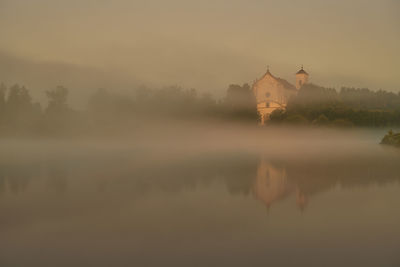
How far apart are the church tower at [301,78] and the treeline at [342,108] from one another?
528 millimetres

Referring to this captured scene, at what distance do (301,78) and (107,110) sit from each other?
1551 centimetres

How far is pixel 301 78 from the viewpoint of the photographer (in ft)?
91.2

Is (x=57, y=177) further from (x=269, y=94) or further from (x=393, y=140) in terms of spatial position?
(x=269, y=94)

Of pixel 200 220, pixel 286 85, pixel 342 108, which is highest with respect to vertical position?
pixel 286 85

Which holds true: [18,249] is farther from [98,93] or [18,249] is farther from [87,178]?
[98,93]

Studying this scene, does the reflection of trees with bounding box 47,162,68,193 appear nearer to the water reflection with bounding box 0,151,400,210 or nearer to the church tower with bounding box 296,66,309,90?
the water reflection with bounding box 0,151,400,210

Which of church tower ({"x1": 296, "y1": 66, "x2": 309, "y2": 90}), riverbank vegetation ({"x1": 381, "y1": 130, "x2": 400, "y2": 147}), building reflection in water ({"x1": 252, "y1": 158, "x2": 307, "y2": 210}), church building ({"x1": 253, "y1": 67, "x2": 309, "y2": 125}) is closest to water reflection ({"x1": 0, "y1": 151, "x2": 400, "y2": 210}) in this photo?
building reflection in water ({"x1": 252, "y1": 158, "x2": 307, "y2": 210})

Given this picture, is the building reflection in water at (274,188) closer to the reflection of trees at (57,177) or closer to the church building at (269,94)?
the reflection of trees at (57,177)

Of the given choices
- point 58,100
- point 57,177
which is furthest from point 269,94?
point 57,177

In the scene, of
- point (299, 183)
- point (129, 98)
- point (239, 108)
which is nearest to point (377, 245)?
point (299, 183)

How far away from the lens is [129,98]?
30.8 meters

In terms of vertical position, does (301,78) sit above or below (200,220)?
above

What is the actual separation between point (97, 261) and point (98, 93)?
89.8 ft

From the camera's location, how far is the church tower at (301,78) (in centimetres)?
2678
